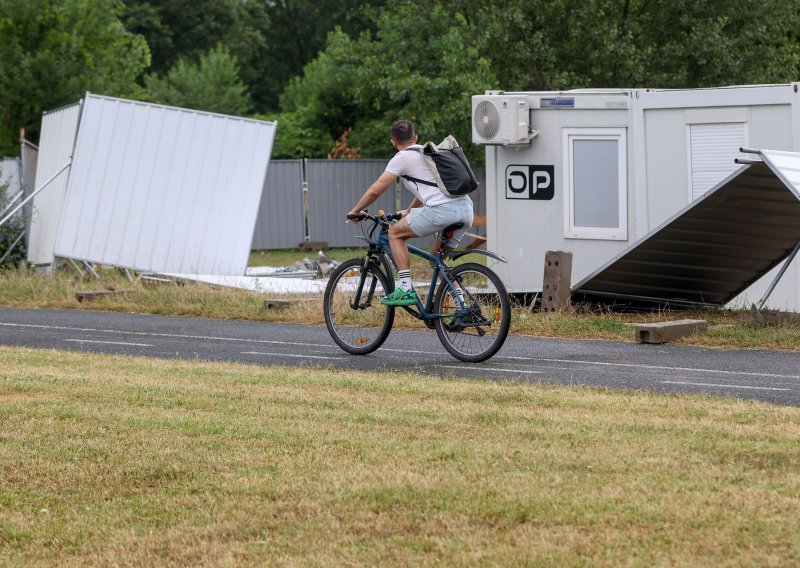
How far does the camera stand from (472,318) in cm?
1016

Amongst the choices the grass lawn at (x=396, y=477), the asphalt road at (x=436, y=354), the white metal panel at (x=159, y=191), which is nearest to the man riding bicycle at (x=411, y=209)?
the asphalt road at (x=436, y=354)

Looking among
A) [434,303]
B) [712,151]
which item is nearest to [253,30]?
[712,151]

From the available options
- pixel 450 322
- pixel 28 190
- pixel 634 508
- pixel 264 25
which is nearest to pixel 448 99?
pixel 28 190

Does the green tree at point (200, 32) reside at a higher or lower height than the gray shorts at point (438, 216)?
higher

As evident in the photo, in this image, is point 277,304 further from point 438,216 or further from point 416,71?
point 416,71

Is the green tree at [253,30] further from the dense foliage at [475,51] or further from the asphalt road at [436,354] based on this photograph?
the asphalt road at [436,354]

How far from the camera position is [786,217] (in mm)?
12539

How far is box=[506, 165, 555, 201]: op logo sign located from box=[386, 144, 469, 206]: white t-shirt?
490cm

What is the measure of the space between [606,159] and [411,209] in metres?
4.74

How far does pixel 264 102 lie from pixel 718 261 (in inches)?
2168

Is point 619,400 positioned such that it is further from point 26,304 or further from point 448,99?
point 448,99

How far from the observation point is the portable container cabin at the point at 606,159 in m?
13.7

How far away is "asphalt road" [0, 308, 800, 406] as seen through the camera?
9195 millimetres

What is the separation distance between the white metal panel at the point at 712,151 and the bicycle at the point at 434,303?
4.30 meters
